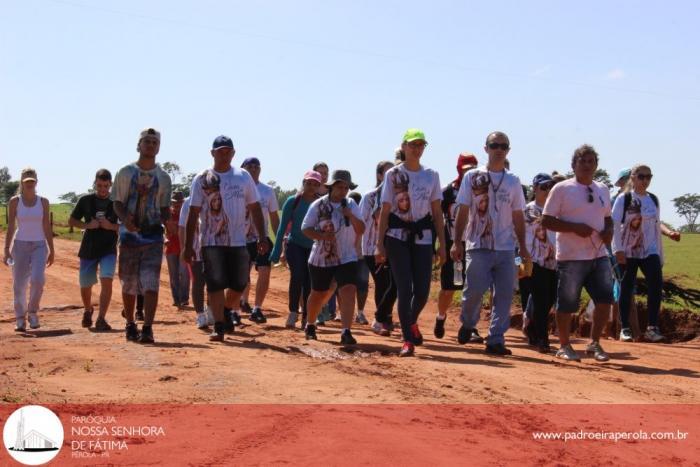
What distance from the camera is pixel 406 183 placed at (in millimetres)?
9836

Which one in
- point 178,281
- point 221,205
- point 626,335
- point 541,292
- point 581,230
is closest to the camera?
point 581,230

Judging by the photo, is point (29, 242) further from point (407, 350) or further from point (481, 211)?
point (481, 211)

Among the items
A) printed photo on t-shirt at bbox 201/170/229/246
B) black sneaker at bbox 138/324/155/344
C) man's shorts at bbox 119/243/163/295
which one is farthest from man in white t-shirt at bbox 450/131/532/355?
black sneaker at bbox 138/324/155/344

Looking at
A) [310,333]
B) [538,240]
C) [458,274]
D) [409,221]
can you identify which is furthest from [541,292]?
[310,333]

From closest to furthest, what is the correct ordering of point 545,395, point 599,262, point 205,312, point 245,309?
point 545,395 → point 599,262 → point 205,312 → point 245,309

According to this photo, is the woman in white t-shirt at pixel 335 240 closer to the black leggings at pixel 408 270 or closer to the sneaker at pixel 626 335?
the black leggings at pixel 408 270

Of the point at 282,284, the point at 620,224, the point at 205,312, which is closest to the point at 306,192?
the point at 205,312

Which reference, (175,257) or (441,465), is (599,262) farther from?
(175,257)

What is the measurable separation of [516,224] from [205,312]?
413 centimetres

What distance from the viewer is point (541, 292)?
1102 cm

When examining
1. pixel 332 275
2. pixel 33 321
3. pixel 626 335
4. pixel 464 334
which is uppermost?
pixel 332 275

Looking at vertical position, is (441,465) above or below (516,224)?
→ below

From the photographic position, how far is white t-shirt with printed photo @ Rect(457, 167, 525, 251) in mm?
9945

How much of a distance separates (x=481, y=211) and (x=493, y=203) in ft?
0.46
